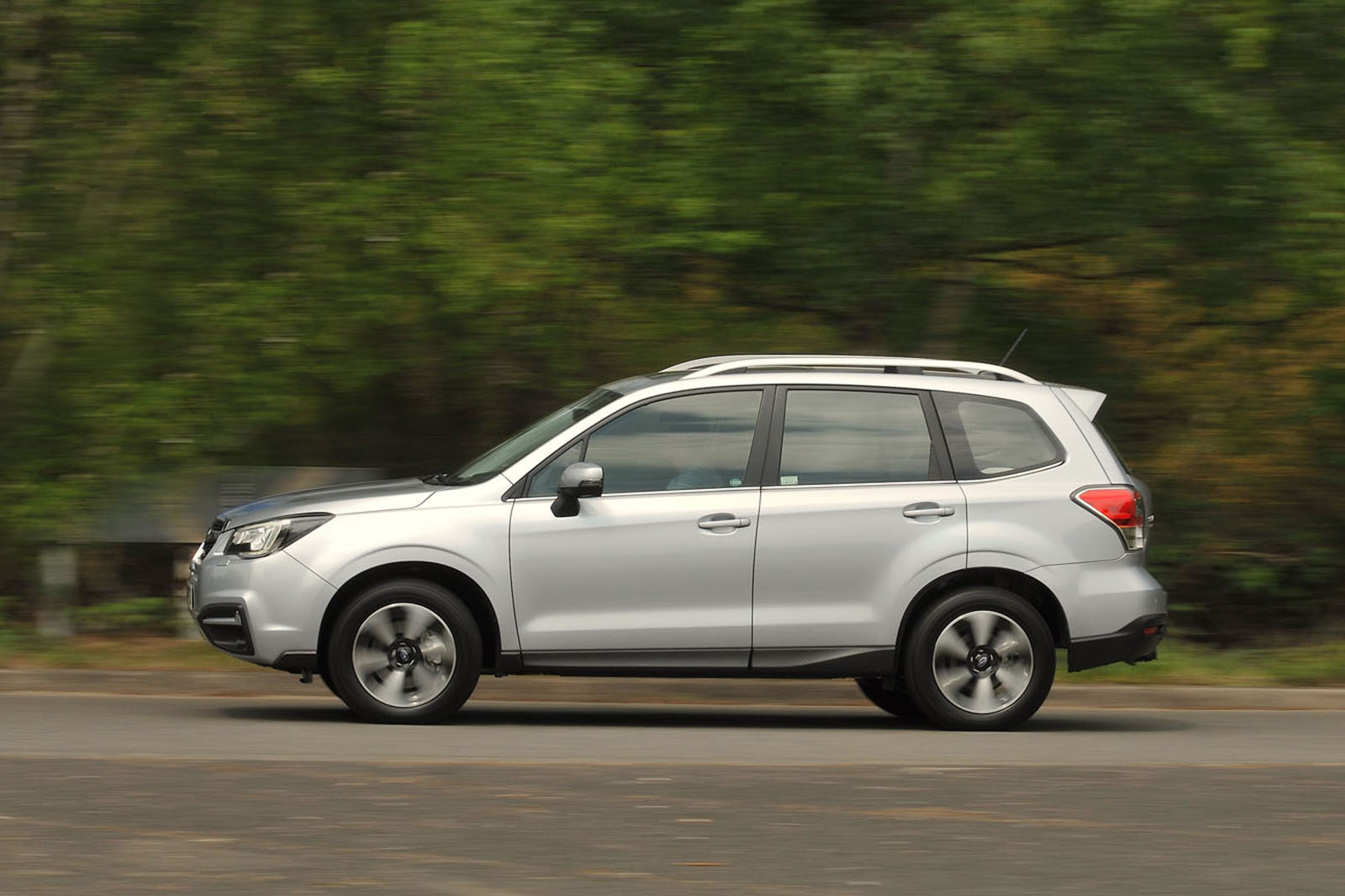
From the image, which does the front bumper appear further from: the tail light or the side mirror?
the tail light

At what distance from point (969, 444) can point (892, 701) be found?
1.70 metres

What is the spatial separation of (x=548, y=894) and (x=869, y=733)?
4.12 metres

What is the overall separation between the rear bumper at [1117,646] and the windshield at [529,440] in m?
2.68

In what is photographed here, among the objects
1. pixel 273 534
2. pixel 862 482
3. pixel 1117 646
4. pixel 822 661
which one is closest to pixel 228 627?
pixel 273 534

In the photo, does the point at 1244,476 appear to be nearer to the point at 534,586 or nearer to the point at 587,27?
the point at 587,27

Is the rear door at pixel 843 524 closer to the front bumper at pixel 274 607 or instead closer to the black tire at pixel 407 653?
the black tire at pixel 407 653

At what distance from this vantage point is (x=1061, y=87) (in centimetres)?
1255

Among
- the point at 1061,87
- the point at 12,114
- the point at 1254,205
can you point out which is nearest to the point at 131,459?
the point at 12,114

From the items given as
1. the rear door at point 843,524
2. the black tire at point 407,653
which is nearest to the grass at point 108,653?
the black tire at point 407,653

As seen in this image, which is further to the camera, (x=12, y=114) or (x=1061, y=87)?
(x=12, y=114)

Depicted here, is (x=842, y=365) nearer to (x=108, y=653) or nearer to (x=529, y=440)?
(x=529, y=440)

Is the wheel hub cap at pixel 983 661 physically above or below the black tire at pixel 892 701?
above

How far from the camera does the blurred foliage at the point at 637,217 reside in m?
12.6

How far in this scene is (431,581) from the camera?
31.8 ft
